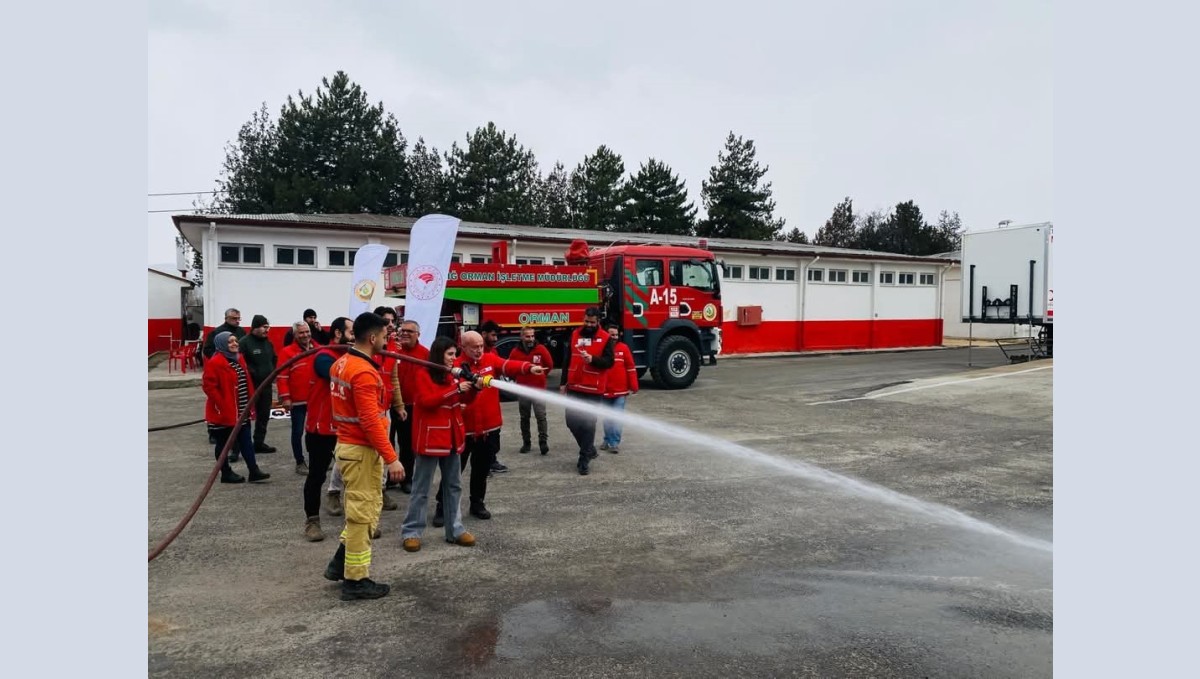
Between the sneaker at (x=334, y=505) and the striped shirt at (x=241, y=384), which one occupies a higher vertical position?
the striped shirt at (x=241, y=384)

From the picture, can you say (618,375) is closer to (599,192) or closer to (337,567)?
(337,567)

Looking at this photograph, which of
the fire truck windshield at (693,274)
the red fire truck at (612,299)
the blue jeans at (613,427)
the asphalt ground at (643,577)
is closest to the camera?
the asphalt ground at (643,577)

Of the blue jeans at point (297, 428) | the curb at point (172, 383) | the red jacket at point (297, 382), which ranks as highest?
the red jacket at point (297, 382)

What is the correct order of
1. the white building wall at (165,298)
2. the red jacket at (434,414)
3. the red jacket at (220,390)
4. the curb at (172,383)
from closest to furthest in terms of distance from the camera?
the red jacket at (434,414)
the red jacket at (220,390)
the curb at (172,383)
the white building wall at (165,298)

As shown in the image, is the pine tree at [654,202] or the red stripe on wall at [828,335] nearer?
the red stripe on wall at [828,335]

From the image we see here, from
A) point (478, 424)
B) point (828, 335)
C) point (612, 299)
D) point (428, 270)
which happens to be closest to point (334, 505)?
point (478, 424)

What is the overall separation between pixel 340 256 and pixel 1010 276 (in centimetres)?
1942

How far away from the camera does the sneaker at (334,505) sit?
6215 mm

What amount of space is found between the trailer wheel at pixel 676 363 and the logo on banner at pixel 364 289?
229 inches

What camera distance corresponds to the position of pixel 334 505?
247 inches

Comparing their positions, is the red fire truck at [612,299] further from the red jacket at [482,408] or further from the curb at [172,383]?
the red jacket at [482,408]

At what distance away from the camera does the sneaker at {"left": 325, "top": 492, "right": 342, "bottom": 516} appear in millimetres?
6215

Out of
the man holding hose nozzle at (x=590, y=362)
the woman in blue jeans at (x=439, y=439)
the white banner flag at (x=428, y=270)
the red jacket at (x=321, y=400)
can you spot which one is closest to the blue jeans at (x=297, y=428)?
the red jacket at (x=321, y=400)

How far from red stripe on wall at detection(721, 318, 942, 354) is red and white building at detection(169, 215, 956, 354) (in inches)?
1.7
